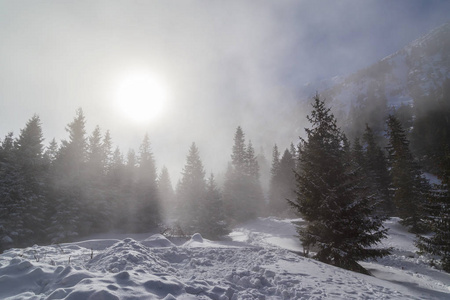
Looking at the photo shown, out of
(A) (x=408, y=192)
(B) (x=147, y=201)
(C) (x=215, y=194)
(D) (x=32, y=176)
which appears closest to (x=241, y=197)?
(C) (x=215, y=194)

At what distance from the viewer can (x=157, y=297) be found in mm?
4570

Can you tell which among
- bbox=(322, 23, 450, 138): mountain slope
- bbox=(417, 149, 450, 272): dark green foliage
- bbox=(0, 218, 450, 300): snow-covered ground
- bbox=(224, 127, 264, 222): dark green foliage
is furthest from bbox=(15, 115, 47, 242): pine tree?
bbox=(322, 23, 450, 138): mountain slope

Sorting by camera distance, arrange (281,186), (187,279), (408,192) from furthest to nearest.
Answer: (281,186) → (408,192) → (187,279)

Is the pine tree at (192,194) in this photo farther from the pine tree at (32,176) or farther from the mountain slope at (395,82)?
the mountain slope at (395,82)

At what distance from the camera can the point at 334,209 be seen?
1164 cm

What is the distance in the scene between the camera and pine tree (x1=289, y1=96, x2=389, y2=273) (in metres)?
11.2

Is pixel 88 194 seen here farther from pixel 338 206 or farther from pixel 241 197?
pixel 338 206

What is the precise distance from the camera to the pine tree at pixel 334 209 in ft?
36.8

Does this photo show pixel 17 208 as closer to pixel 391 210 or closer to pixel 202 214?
pixel 202 214

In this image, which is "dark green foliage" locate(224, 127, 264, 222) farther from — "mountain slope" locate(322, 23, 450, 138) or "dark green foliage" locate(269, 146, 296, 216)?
"mountain slope" locate(322, 23, 450, 138)

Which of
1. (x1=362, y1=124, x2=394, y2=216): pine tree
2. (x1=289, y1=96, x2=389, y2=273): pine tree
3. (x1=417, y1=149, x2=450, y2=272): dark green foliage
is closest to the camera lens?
(x1=289, y1=96, x2=389, y2=273): pine tree

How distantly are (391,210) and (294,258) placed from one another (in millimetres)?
36580

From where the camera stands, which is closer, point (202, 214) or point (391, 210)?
point (202, 214)

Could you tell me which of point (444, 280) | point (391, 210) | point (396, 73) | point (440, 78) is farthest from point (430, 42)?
point (444, 280)
